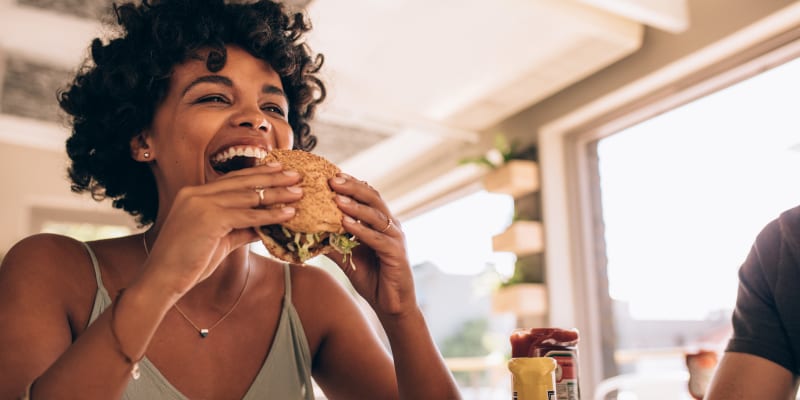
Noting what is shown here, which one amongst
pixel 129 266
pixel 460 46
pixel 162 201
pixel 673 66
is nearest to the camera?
pixel 129 266

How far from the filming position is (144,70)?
1560 mm

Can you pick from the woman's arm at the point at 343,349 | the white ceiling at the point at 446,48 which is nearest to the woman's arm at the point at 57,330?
the woman's arm at the point at 343,349

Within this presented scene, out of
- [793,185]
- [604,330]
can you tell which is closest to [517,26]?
[793,185]

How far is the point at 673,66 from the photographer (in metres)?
4.30

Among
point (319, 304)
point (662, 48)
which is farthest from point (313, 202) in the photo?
point (662, 48)

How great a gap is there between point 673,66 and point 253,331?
3618 mm

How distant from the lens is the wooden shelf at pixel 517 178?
5395 mm

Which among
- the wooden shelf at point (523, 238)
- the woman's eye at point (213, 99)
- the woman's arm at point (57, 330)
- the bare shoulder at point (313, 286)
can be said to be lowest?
the woman's arm at point (57, 330)

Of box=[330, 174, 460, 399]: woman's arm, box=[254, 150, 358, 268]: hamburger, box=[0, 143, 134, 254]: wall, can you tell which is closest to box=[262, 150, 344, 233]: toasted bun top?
box=[254, 150, 358, 268]: hamburger

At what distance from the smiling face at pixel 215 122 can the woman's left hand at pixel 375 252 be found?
0.27 metres

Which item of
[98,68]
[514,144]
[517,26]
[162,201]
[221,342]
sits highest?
[517,26]

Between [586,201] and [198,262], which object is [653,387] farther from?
[198,262]

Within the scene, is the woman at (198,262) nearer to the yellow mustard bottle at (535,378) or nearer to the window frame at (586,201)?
the yellow mustard bottle at (535,378)

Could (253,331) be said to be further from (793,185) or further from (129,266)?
(793,185)
